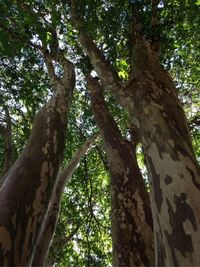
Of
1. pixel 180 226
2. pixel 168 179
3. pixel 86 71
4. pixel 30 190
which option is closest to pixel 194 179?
pixel 168 179

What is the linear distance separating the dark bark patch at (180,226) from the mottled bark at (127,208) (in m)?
1.99

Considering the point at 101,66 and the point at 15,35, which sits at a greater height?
the point at 15,35

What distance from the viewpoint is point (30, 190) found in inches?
135

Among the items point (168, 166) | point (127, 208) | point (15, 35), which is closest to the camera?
point (168, 166)

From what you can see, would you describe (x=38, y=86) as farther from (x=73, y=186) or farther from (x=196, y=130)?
(x=196, y=130)

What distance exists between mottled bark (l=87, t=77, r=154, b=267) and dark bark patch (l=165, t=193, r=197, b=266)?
199 centimetres

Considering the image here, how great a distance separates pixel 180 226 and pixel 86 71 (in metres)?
7.52

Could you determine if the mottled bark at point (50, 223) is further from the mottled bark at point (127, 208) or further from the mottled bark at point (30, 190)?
the mottled bark at point (127, 208)

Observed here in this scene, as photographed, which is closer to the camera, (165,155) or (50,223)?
(165,155)

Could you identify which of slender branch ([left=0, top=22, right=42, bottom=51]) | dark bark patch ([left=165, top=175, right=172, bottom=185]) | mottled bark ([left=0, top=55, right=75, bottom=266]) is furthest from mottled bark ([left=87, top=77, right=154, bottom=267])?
slender branch ([left=0, top=22, right=42, bottom=51])

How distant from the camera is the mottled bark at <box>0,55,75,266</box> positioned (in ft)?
9.56

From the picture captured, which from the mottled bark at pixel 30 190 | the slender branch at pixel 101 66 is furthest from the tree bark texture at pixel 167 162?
the mottled bark at pixel 30 190

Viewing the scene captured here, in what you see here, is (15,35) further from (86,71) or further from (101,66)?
(101,66)

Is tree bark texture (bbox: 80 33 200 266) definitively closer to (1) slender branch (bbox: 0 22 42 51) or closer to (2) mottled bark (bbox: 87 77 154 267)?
(2) mottled bark (bbox: 87 77 154 267)
